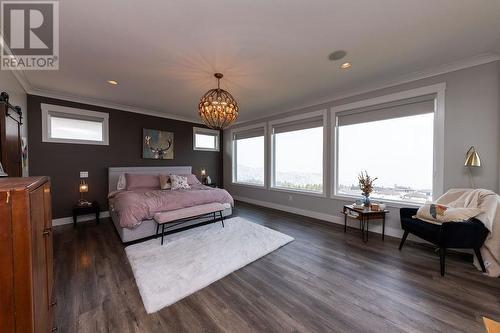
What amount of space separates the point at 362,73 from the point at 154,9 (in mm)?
2830

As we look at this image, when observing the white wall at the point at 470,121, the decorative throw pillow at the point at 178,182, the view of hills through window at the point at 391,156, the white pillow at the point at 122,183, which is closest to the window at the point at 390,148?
the view of hills through window at the point at 391,156

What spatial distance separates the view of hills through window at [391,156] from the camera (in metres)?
2.99

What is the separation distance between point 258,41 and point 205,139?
4400mm

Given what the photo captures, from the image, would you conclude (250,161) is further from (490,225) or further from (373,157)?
(490,225)

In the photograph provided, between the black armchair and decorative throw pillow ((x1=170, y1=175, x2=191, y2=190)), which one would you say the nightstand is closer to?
decorative throw pillow ((x1=170, y1=175, x2=191, y2=190))

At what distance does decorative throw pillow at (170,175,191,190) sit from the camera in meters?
4.18

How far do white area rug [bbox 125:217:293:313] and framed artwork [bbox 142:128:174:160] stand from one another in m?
2.56

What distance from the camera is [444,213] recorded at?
7.55 ft

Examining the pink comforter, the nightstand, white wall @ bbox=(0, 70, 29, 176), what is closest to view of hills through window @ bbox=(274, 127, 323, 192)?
the pink comforter

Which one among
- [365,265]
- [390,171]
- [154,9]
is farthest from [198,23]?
[390,171]

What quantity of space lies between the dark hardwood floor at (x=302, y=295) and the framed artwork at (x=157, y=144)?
265 centimetres

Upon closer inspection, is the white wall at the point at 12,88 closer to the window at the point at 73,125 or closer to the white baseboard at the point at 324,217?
the window at the point at 73,125

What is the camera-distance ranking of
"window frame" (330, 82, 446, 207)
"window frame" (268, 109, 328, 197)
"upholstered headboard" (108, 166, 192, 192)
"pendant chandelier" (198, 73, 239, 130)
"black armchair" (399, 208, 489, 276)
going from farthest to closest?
"upholstered headboard" (108, 166, 192, 192) → "window frame" (268, 109, 328, 197) → "window frame" (330, 82, 446, 207) → "pendant chandelier" (198, 73, 239, 130) → "black armchair" (399, 208, 489, 276)

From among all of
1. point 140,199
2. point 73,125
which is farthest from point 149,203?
point 73,125
